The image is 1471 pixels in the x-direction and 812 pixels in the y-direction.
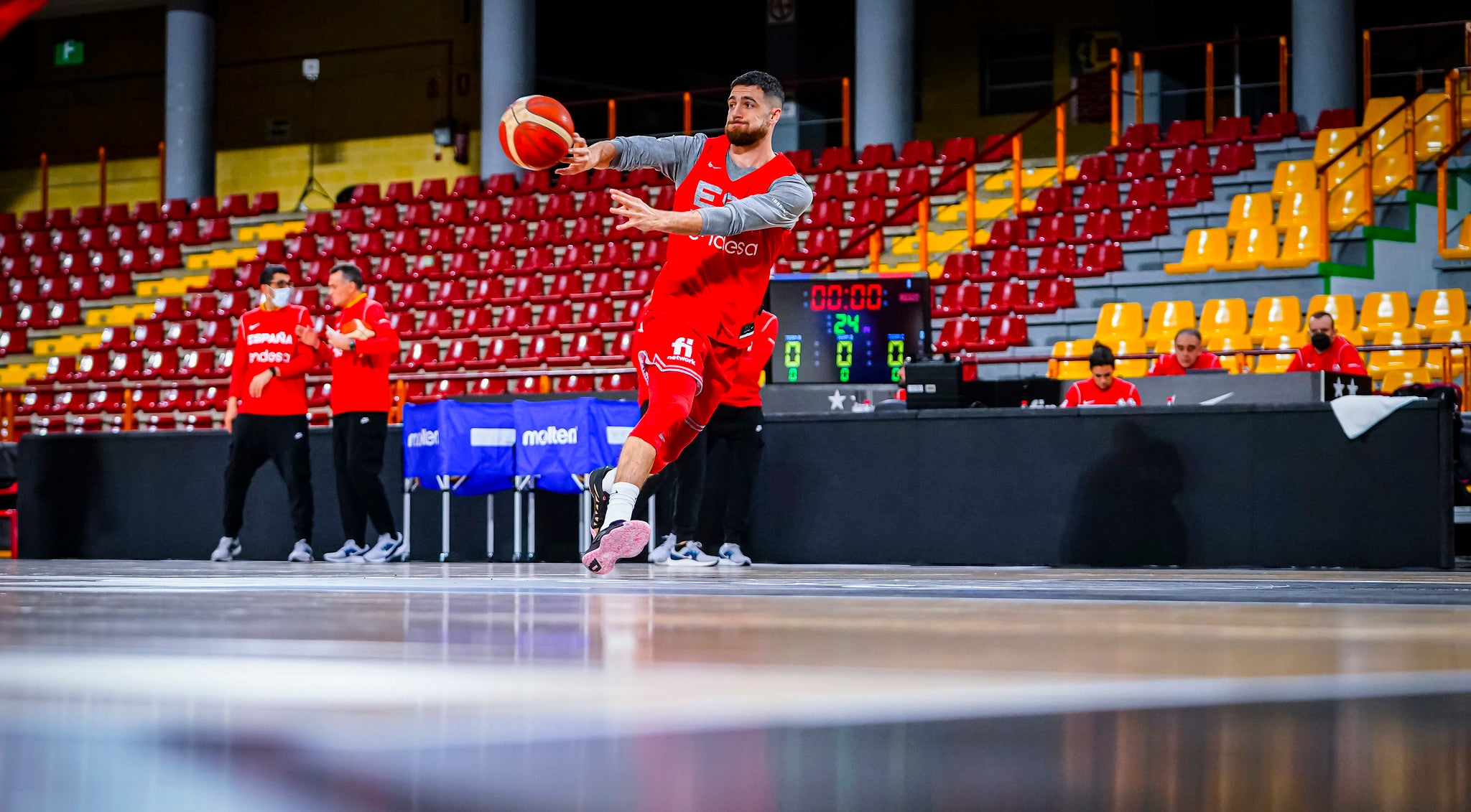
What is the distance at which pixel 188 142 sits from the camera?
23797mm

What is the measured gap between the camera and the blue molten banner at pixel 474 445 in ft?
30.9

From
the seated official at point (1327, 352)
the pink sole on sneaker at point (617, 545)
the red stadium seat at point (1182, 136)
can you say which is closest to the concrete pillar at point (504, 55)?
the red stadium seat at point (1182, 136)

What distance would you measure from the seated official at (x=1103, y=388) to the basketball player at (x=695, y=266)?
3331mm

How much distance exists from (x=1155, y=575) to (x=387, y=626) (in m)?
4.08

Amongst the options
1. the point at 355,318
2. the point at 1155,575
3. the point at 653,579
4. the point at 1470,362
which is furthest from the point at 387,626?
the point at 1470,362

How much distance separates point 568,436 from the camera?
30.5 feet

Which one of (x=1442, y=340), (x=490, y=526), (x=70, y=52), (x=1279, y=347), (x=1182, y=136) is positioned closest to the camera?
(x=490, y=526)

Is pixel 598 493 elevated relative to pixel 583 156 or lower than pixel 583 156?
lower

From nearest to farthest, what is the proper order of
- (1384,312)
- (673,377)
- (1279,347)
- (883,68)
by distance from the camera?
1. (673,377)
2. (1279,347)
3. (1384,312)
4. (883,68)

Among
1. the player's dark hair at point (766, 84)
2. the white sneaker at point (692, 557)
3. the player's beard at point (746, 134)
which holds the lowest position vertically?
the white sneaker at point (692, 557)

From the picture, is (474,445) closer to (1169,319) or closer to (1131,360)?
(1131,360)

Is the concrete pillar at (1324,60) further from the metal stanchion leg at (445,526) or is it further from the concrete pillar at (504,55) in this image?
the metal stanchion leg at (445,526)

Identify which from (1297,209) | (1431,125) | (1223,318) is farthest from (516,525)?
(1431,125)

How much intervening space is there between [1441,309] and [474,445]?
8.40 meters
